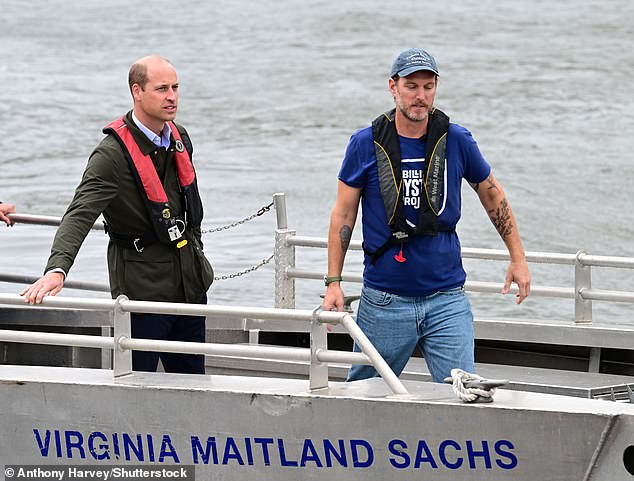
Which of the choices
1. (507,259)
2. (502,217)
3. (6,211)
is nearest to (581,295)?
(507,259)

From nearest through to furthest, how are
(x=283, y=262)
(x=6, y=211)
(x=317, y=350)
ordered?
1. (x=317, y=350)
2. (x=6, y=211)
3. (x=283, y=262)

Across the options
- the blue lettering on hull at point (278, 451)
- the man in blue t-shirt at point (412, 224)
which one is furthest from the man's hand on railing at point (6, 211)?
the man in blue t-shirt at point (412, 224)

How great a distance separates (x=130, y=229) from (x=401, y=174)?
1153mm

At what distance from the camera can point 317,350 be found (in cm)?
449

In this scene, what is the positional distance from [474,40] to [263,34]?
5743 mm

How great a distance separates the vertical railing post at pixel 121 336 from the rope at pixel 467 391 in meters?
1.25

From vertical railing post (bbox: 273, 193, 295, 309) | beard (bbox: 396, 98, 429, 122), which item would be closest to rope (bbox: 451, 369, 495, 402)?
beard (bbox: 396, 98, 429, 122)

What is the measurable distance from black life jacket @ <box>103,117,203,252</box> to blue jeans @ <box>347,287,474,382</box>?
84 centimetres

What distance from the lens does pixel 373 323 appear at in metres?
4.86

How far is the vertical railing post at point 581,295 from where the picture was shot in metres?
6.42

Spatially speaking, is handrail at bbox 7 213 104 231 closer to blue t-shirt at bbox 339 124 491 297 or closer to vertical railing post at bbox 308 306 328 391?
blue t-shirt at bbox 339 124 491 297

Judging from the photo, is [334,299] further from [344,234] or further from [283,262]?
[283,262]

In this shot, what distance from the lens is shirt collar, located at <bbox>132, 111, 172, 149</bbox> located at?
16.7 feet

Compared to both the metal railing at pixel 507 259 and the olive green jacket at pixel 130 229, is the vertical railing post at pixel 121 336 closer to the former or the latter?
the olive green jacket at pixel 130 229
